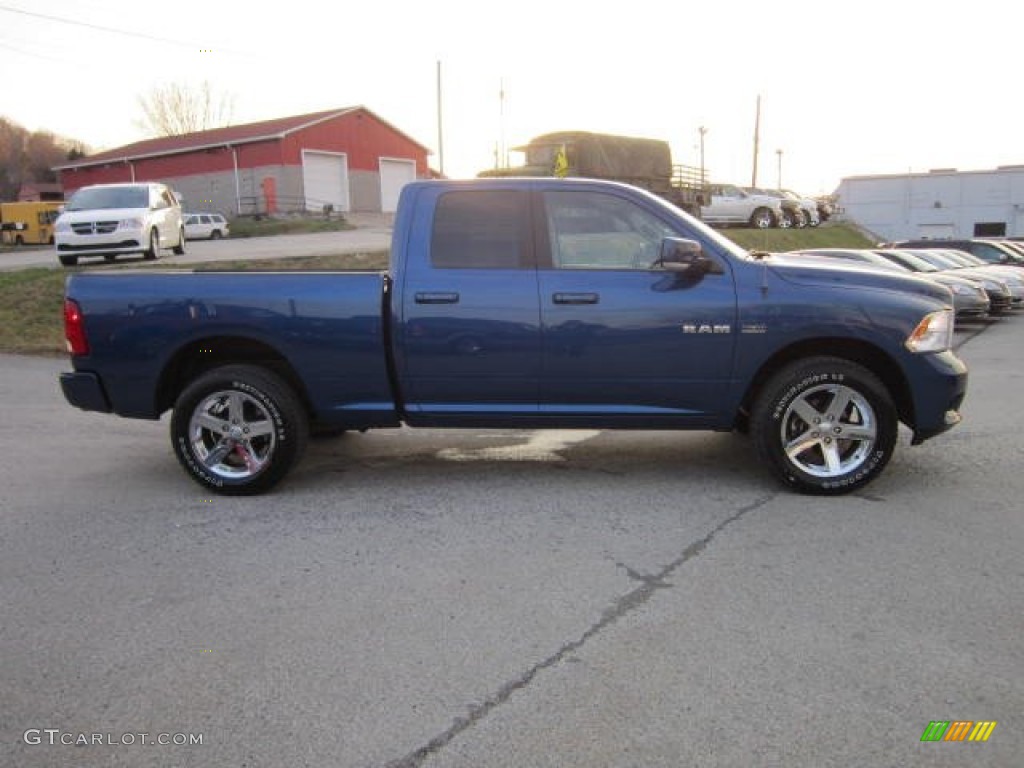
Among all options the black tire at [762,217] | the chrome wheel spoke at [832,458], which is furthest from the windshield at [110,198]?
the black tire at [762,217]

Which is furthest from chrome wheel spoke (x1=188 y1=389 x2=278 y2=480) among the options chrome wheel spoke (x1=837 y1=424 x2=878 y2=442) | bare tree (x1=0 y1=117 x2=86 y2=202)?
bare tree (x1=0 y1=117 x2=86 y2=202)

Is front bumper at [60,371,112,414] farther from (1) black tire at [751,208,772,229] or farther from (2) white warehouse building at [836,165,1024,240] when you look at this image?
(2) white warehouse building at [836,165,1024,240]

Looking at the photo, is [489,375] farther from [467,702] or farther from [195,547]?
[467,702]

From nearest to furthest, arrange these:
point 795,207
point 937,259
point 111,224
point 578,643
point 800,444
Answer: point 578,643 → point 800,444 → point 111,224 → point 937,259 → point 795,207

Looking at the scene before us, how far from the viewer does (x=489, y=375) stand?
5.24 meters

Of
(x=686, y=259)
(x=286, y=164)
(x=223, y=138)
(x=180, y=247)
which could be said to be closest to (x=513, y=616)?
(x=686, y=259)

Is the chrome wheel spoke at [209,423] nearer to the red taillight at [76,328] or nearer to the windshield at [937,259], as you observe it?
the red taillight at [76,328]

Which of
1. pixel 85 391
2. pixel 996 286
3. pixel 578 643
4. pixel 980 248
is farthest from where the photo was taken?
pixel 980 248

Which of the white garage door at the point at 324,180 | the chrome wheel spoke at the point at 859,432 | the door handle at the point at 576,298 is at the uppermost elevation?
the white garage door at the point at 324,180

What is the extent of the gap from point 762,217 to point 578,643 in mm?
32043

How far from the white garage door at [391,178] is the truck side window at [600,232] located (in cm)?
4645

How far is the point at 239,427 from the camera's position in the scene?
537cm

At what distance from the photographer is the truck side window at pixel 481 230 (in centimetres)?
526

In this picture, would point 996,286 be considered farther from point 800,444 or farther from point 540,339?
point 540,339
